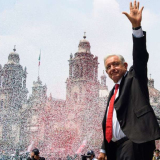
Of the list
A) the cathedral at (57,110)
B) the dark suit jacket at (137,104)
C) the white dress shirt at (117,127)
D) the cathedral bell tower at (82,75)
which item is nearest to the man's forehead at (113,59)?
the dark suit jacket at (137,104)

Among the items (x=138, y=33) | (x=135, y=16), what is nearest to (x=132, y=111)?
(x=138, y=33)

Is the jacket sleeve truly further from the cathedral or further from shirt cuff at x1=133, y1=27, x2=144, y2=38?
the cathedral

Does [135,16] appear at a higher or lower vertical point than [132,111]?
higher

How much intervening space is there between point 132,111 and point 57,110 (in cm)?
3478

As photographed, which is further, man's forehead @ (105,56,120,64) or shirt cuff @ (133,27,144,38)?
man's forehead @ (105,56,120,64)

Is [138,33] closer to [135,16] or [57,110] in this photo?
[135,16]

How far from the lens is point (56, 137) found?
3494 centimetres

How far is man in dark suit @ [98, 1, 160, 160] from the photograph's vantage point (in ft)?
8.30

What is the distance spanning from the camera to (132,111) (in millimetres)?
2627

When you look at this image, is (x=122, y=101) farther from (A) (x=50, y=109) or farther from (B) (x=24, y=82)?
(B) (x=24, y=82)

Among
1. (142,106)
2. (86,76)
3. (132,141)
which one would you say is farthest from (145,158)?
(86,76)

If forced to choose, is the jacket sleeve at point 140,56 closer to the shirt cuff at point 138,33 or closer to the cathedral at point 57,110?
the shirt cuff at point 138,33

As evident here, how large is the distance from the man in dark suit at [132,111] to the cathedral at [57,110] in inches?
1069

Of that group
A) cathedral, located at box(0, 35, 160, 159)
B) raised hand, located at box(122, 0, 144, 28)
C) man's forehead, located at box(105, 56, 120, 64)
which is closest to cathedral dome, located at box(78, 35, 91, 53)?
cathedral, located at box(0, 35, 160, 159)
